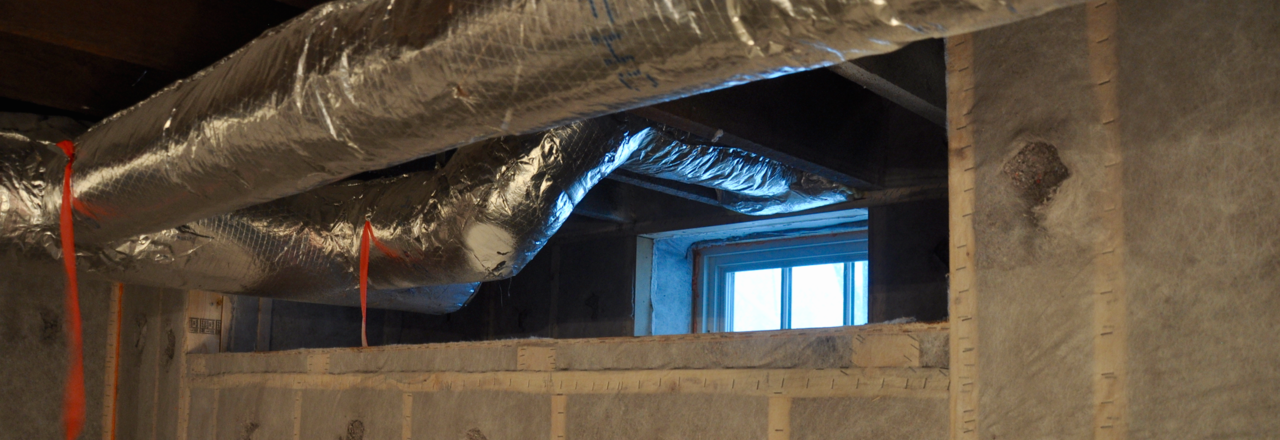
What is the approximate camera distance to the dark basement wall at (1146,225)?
997 millimetres

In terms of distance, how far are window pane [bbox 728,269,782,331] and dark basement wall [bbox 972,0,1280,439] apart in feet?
A: 8.22

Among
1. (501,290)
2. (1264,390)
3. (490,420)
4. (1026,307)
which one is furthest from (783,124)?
(501,290)

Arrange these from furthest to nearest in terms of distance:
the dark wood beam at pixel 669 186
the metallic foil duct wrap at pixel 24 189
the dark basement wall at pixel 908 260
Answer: the dark wood beam at pixel 669 186, the dark basement wall at pixel 908 260, the metallic foil duct wrap at pixel 24 189

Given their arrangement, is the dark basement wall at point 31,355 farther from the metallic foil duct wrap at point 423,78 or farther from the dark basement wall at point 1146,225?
the dark basement wall at point 1146,225

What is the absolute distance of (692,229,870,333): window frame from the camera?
11.0 feet

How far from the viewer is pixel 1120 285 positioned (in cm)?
108

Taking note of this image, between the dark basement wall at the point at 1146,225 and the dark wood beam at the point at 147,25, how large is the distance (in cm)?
150

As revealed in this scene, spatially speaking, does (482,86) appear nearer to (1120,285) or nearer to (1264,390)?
(1120,285)

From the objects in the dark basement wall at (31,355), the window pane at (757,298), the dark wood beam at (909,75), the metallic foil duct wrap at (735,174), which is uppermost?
the dark wood beam at (909,75)

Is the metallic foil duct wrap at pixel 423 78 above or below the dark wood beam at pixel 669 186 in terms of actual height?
below

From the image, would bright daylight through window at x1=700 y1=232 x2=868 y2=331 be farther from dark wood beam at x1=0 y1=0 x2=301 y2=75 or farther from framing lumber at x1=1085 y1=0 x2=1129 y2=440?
framing lumber at x1=1085 y1=0 x2=1129 y2=440

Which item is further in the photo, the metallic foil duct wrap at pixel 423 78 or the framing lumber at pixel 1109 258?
the framing lumber at pixel 1109 258

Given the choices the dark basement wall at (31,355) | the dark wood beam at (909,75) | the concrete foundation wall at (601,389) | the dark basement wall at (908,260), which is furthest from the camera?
the dark basement wall at (31,355)

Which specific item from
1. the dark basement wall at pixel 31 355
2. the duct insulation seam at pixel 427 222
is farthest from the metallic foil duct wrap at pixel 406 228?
the dark basement wall at pixel 31 355
